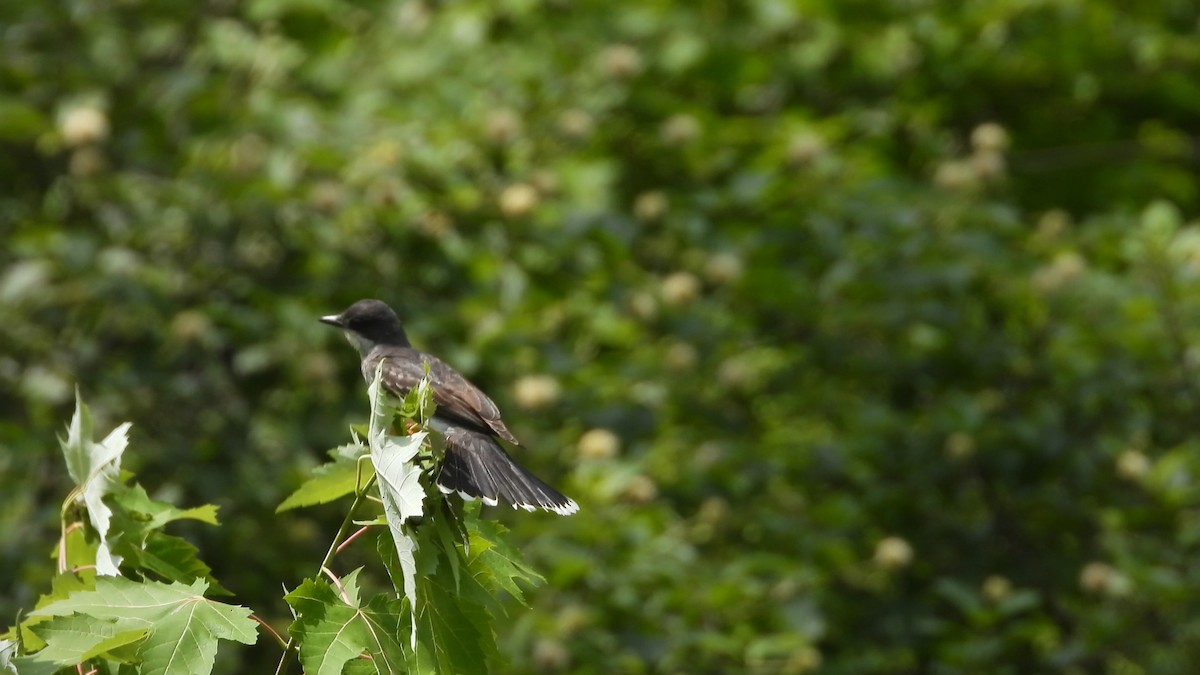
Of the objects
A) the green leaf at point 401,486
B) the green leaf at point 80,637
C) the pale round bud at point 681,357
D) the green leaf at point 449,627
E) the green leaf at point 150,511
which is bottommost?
the green leaf at point 80,637

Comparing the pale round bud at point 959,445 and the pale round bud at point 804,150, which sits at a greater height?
the pale round bud at point 804,150

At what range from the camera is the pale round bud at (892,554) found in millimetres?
6191

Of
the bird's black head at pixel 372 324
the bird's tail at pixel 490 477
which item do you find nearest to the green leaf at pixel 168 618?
the bird's tail at pixel 490 477

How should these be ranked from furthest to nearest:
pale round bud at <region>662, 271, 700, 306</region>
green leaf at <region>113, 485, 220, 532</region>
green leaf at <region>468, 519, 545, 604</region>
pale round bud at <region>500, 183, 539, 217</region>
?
pale round bud at <region>662, 271, 700, 306</region>, pale round bud at <region>500, 183, 539, 217</region>, green leaf at <region>113, 485, 220, 532</region>, green leaf at <region>468, 519, 545, 604</region>

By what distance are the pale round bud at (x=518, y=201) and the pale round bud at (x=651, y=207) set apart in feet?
2.38

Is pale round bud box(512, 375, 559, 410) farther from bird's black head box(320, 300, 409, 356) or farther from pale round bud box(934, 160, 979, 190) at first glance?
pale round bud box(934, 160, 979, 190)

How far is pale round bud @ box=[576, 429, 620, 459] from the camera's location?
5.70 m

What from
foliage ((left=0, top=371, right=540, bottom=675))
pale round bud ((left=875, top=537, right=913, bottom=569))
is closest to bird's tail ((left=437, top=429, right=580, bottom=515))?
foliage ((left=0, top=371, right=540, bottom=675))

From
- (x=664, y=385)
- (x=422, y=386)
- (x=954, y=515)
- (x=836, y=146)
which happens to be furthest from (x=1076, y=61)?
(x=422, y=386)

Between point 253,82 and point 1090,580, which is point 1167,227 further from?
point 253,82

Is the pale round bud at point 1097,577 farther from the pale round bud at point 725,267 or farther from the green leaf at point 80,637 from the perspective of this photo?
the green leaf at point 80,637

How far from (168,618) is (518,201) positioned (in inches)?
153

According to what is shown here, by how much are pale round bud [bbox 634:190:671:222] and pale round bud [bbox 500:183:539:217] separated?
73cm

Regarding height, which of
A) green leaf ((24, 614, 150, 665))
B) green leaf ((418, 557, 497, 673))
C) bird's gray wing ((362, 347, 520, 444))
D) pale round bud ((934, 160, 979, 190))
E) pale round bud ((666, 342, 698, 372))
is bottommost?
green leaf ((24, 614, 150, 665))
